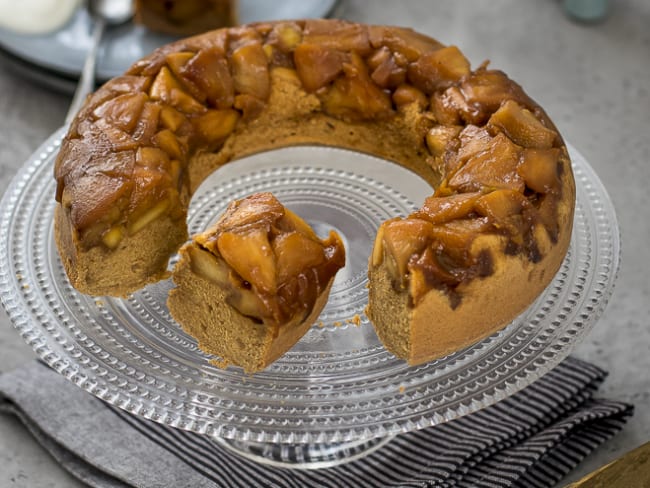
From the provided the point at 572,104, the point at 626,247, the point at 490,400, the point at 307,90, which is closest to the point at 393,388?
the point at 490,400

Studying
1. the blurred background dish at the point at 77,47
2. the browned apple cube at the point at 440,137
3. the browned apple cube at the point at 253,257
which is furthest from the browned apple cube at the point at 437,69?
the blurred background dish at the point at 77,47

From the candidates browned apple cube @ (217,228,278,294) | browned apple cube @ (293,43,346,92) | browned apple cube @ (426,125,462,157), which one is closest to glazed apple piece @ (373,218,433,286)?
A: browned apple cube @ (217,228,278,294)

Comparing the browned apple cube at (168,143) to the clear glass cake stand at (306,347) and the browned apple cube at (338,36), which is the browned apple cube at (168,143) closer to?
the clear glass cake stand at (306,347)

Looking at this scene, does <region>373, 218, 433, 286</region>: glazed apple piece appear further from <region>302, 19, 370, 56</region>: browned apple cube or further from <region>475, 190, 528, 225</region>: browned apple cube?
<region>302, 19, 370, 56</region>: browned apple cube

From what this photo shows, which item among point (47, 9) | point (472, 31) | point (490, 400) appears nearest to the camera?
point (490, 400)

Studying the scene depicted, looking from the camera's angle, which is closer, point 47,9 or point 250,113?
point 250,113

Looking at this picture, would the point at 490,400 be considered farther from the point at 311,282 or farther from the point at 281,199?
the point at 281,199
